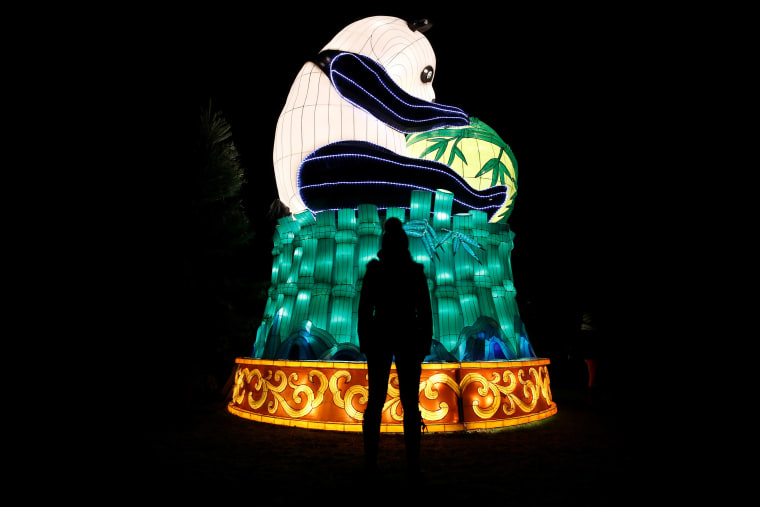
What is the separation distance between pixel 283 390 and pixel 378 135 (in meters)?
3.83

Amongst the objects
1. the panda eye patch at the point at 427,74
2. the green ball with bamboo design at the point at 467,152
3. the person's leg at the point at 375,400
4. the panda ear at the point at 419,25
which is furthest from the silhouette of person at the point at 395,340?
the panda ear at the point at 419,25

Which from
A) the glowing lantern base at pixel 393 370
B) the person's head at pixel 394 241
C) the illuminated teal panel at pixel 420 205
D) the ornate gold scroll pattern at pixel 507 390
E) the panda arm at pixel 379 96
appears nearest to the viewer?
the person's head at pixel 394 241

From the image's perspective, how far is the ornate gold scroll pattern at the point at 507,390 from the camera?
587cm

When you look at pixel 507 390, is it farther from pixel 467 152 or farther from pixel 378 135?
pixel 378 135

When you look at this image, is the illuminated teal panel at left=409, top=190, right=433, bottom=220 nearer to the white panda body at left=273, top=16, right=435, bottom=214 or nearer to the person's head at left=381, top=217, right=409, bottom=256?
the white panda body at left=273, top=16, right=435, bottom=214

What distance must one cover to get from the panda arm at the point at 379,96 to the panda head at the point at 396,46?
1.55ft

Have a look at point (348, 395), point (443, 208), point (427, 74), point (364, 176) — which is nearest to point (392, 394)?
point (348, 395)

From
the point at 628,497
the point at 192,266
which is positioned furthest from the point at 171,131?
the point at 628,497

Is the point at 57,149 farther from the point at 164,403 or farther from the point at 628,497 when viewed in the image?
the point at 628,497

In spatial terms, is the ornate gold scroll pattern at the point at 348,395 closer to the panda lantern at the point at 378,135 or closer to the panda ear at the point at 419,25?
the panda lantern at the point at 378,135

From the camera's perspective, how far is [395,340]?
3.38 meters

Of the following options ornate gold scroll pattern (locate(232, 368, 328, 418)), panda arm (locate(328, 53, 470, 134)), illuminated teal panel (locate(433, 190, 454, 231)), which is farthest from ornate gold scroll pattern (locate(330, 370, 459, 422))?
panda arm (locate(328, 53, 470, 134))

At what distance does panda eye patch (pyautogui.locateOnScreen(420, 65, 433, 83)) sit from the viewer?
7746 millimetres

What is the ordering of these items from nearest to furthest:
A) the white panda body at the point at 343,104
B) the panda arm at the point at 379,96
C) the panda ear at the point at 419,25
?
the panda arm at the point at 379,96
the white panda body at the point at 343,104
the panda ear at the point at 419,25
